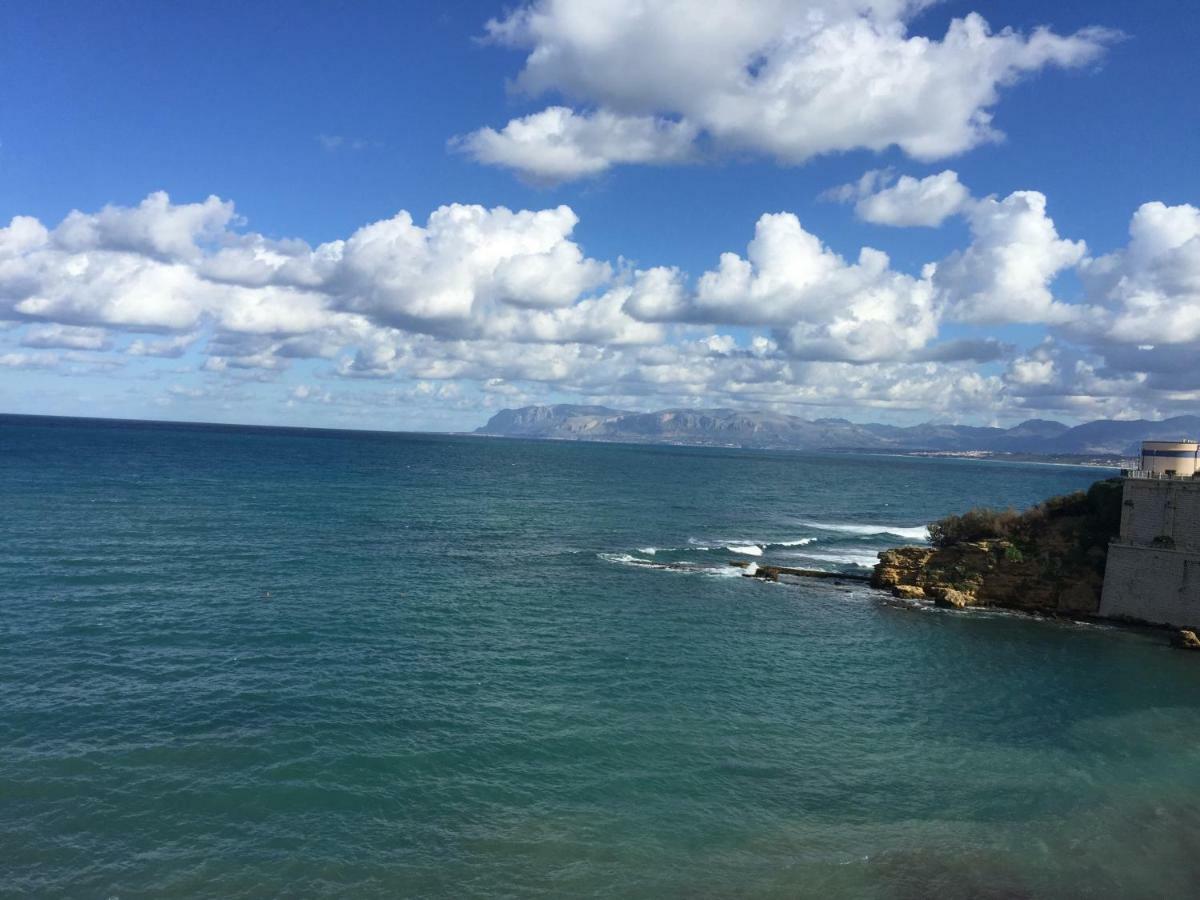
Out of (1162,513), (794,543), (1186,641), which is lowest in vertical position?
(794,543)

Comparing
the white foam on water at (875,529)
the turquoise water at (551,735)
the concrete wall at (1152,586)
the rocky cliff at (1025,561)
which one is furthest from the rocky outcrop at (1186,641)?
the white foam on water at (875,529)

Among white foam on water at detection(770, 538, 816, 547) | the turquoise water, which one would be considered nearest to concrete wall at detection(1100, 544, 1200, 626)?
the turquoise water

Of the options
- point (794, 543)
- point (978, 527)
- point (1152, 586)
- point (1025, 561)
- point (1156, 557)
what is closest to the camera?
point (1156, 557)

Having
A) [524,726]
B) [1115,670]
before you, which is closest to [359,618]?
[524,726]

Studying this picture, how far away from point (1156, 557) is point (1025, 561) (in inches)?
329

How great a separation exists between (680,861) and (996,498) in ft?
548

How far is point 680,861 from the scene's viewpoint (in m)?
22.6

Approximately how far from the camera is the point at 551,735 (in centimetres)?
3005

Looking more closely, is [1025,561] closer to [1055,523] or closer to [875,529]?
[1055,523]

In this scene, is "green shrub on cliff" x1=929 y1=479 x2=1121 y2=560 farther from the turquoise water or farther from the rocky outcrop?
the rocky outcrop

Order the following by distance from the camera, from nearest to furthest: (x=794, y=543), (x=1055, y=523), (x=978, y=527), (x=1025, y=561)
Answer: (x=1025, y=561) < (x=1055, y=523) < (x=978, y=527) < (x=794, y=543)

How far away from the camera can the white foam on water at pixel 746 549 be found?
74.8 metres

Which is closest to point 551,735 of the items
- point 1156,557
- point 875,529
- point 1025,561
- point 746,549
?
point 1025,561

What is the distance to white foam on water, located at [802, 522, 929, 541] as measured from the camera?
3681 inches
